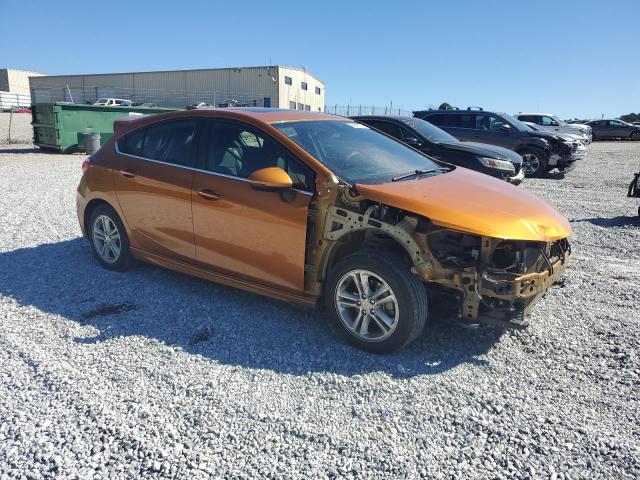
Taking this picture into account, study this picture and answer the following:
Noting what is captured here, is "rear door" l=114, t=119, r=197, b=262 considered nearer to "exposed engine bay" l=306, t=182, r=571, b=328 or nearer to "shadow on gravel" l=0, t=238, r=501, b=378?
"shadow on gravel" l=0, t=238, r=501, b=378

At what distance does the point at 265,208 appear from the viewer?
3805mm

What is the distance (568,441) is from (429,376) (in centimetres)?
89

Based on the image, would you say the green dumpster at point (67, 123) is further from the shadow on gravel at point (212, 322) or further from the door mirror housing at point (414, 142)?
the shadow on gravel at point (212, 322)

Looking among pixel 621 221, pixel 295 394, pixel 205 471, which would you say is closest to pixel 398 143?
pixel 295 394

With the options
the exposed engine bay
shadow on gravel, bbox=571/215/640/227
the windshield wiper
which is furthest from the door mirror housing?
the exposed engine bay

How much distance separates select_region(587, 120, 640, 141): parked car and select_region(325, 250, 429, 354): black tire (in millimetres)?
37394

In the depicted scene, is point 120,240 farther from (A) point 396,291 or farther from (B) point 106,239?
(A) point 396,291

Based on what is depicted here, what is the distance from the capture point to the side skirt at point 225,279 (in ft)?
12.6

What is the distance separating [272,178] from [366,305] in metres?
1.14

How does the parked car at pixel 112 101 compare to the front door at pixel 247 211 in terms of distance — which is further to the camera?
the parked car at pixel 112 101

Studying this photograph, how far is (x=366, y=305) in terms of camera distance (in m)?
3.52

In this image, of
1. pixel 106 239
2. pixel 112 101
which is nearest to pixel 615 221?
pixel 106 239

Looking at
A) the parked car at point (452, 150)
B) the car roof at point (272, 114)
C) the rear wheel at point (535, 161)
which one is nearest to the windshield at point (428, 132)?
the parked car at point (452, 150)

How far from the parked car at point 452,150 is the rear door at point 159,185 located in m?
5.32
